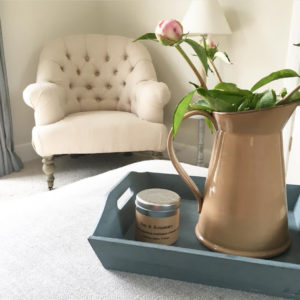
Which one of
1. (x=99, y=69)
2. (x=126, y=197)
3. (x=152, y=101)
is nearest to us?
(x=126, y=197)

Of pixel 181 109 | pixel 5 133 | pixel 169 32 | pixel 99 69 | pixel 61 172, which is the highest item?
pixel 169 32

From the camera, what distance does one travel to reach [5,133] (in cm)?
232

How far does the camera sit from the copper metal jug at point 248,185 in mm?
487

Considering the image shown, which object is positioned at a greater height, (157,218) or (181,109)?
(181,109)

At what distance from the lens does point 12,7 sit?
237cm

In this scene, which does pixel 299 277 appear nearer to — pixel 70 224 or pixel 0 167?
pixel 70 224

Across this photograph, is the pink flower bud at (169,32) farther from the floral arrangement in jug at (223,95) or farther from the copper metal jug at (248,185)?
the copper metal jug at (248,185)

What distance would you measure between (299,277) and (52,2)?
2.72 meters

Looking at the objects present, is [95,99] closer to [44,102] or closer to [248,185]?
[44,102]

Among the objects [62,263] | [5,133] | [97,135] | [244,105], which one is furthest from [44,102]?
[244,105]

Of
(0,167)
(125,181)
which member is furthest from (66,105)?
(125,181)

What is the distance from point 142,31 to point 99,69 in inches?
22.1

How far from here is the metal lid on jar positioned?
1.72 feet

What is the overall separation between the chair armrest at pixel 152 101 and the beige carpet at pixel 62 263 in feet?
4.60
